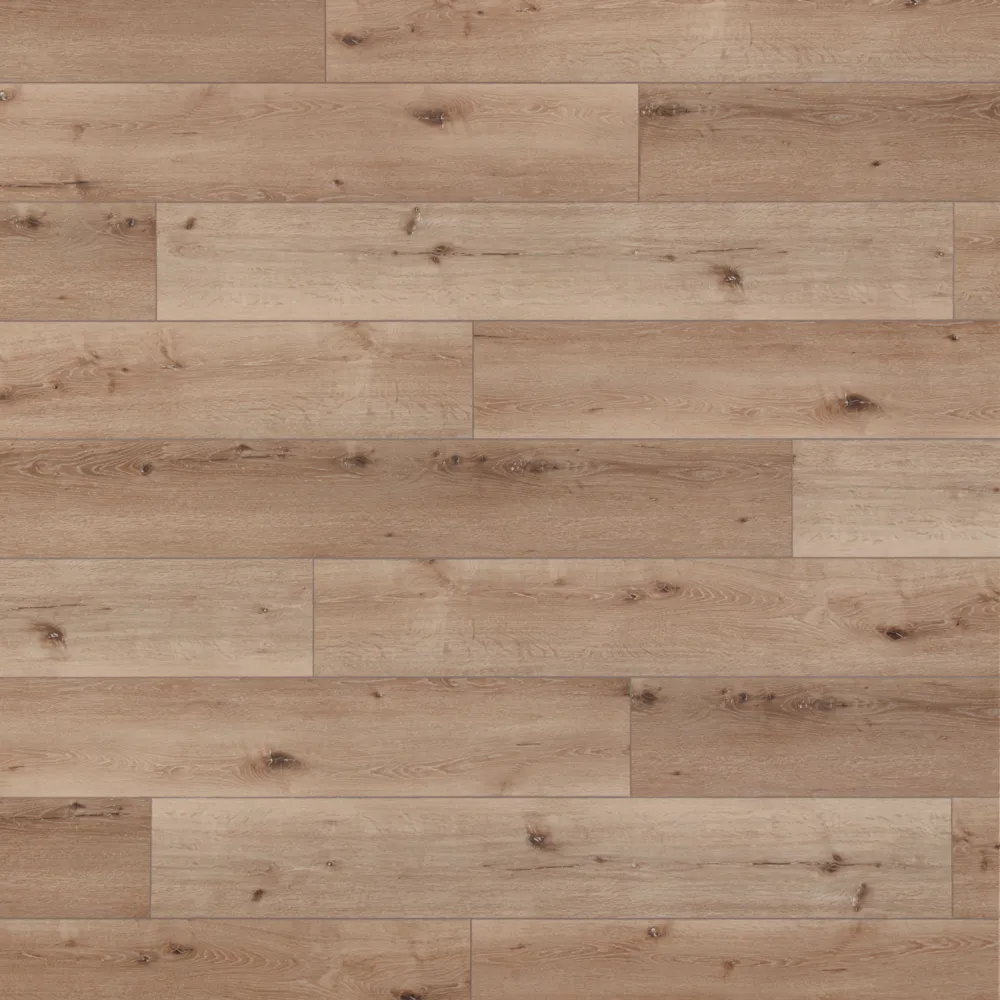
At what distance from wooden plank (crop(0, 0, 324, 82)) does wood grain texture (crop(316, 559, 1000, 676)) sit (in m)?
0.82

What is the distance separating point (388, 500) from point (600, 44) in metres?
0.80

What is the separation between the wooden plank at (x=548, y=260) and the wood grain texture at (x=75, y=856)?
0.79 metres

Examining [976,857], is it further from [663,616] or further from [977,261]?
[977,261]

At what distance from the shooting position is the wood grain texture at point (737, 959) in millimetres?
1337

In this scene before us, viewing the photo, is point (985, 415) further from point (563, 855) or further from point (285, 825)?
point (285, 825)

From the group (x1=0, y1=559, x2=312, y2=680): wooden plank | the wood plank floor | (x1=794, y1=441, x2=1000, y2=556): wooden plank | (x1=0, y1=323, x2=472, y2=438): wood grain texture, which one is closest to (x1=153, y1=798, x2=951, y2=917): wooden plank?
the wood plank floor

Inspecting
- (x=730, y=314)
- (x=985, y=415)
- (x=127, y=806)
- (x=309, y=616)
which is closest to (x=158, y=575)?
(x=309, y=616)

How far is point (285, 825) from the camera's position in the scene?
1.34 meters

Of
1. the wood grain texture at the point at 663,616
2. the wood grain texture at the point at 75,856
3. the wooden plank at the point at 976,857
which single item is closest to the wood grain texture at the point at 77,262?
the wood grain texture at the point at 663,616

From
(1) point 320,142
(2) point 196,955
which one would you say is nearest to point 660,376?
(1) point 320,142

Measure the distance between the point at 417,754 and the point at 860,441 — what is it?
33.4 inches

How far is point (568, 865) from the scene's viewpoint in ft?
4.39

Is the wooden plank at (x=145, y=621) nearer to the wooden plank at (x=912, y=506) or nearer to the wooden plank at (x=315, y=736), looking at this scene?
the wooden plank at (x=315, y=736)

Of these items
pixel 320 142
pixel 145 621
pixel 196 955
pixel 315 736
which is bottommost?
pixel 196 955
